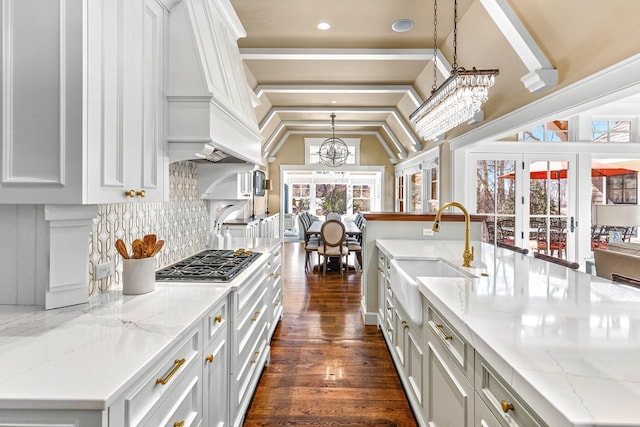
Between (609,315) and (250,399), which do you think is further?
(250,399)

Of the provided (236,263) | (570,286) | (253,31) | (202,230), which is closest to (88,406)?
(236,263)

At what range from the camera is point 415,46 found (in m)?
3.85

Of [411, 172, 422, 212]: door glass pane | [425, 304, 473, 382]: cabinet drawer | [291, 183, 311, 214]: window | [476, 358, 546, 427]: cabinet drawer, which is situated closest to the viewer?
[476, 358, 546, 427]: cabinet drawer

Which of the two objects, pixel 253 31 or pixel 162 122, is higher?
pixel 253 31

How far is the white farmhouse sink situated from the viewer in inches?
70.4

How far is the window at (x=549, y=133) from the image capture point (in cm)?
484

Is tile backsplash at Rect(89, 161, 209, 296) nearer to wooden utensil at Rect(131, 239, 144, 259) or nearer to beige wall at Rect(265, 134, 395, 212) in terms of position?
wooden utensil at Rect(131, 239, 144, 259)

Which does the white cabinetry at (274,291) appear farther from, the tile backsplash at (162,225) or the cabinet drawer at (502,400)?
the cabinet drawer at (502,400)

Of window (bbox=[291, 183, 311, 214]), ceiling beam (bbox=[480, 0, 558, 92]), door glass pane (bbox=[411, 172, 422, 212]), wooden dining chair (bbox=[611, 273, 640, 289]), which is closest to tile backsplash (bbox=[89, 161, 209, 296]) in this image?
ceiling beam (bbox=[480, 0, 558, 92])

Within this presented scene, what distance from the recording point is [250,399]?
7.22ft

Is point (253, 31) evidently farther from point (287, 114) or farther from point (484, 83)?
point (287, 114)

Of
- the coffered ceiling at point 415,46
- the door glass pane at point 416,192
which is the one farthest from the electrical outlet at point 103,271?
the door glass pane at point 416,192

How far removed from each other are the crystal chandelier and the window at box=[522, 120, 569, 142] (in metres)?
2.86

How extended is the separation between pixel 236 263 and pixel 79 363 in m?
1.32
